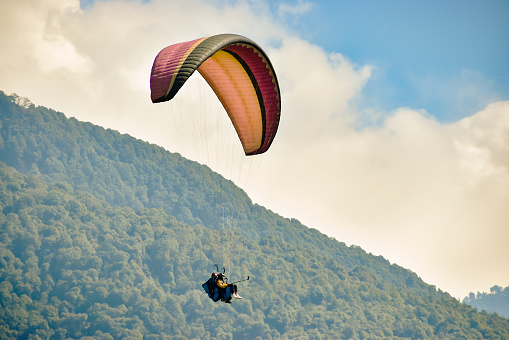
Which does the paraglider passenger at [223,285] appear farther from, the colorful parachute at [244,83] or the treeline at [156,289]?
the treeline at [156,289]

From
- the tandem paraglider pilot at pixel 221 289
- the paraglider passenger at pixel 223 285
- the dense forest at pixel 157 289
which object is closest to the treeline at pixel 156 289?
the dense forest at pixel 157 289

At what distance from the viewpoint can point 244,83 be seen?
31.6 m

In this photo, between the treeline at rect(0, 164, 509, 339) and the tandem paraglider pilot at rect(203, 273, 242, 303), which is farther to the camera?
the treeline at rect(0, 164, 509, 339)

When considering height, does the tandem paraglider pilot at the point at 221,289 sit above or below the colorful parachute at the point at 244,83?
below

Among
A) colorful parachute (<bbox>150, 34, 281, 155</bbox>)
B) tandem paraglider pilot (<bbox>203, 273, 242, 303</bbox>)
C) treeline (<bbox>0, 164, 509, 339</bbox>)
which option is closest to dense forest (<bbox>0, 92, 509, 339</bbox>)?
treeline (<bbox>0, 164, 509, 339</bbox>)

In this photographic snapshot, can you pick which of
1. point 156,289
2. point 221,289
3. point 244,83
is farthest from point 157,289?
point 221,289

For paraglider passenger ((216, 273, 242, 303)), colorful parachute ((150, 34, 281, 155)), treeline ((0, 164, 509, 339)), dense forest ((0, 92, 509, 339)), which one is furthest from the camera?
treeline ((0, 164, 509, 339))

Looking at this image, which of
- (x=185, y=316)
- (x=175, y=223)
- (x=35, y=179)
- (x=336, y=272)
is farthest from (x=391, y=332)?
(x=35, y=179)

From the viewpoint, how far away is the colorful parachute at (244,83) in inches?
1099

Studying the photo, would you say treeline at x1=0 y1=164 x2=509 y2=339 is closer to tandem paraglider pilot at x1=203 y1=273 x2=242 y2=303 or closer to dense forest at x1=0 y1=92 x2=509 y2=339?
dense forest at x1=0 y1=92 x2=509 y2=339

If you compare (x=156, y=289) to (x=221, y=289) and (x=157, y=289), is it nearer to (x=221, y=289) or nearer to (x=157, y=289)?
(x=157, y=289)

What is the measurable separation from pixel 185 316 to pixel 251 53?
140 m

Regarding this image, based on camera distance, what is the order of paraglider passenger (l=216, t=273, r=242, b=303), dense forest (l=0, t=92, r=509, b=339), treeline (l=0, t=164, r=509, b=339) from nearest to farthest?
paraglider passenger (l=216, t=273, r=242, b=303) < dense forest (l=0, t=92, r=509, b=339) < treeline (l=0, t=164, r=509, b=339)

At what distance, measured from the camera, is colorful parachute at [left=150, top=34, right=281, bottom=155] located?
2792 cm
